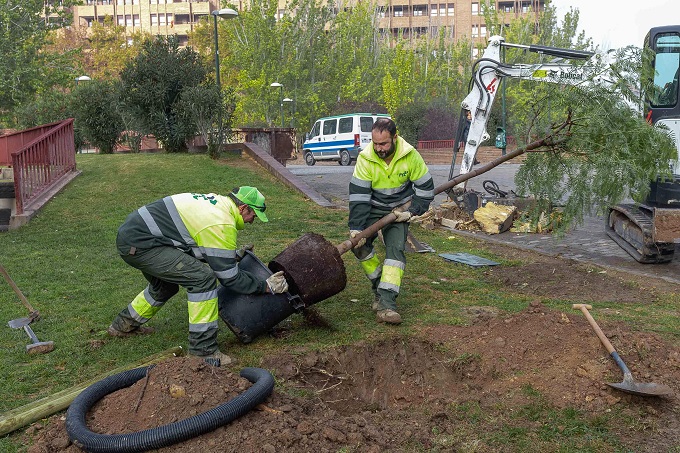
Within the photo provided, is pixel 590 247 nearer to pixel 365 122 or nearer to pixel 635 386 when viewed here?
pixel 635 386

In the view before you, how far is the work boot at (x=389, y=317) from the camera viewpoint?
581 cm

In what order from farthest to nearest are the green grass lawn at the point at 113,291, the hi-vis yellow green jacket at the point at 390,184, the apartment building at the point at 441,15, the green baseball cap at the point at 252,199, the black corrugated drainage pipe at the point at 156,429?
1. the apartment building at the point at 441,15
2. the hi-vis yellow green jacket at the point at 390,184
3. the green grass lawn at the point at 113,291
4. the green baseball cap at the point at 252,199
5. the black corrugated drainage pipe at the point at 156,429

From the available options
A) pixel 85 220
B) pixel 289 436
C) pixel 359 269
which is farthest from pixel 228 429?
pixel 85 220

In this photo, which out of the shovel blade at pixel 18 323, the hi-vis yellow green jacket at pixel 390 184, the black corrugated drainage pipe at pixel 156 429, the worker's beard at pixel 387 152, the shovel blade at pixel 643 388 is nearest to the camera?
the black corrugated drainage pipe at pixel 156 429

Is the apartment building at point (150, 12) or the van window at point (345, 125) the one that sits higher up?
the apartment building at point (150, 12)

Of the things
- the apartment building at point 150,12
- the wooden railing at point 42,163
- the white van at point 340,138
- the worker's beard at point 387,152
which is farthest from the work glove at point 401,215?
the apartment building at point 150,12

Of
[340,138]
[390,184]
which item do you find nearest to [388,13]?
[340,138]

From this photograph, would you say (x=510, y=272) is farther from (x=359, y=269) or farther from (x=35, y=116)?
(x=35, y=116)

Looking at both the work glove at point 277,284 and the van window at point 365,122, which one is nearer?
the work glove at point 277,284

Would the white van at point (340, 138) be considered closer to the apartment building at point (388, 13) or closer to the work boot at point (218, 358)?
the work boot at point (218, 358)

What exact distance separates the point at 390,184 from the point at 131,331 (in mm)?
2624

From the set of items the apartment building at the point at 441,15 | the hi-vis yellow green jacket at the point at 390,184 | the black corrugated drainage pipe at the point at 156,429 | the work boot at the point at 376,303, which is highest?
the apartment building at the point at 441,15

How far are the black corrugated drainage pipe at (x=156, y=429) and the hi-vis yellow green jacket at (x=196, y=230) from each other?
1.19 metres

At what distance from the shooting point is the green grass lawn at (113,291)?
5152 millimetres
